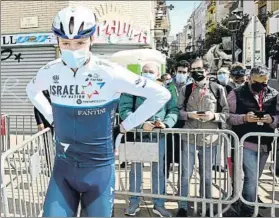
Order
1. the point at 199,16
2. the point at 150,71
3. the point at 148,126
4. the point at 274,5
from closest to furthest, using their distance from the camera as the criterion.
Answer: the point at 148,126
the point at 150,71
the point at 274,5
the point at 199,16

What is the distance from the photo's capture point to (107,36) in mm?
11430

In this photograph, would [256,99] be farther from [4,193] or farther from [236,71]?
[4,193]

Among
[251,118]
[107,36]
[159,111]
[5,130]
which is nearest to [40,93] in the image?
[159,111]

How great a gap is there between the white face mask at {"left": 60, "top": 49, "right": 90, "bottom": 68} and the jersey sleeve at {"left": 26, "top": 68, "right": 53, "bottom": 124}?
0.26 meters

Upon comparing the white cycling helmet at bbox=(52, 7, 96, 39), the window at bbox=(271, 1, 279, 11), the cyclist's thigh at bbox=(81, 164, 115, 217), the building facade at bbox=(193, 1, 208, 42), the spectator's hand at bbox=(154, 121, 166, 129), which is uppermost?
the building facade at bbox=(193, 1, 208, 42)

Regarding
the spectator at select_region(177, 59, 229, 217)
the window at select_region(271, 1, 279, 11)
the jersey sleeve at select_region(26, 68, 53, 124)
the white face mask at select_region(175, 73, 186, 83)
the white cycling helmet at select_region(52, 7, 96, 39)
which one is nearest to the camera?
the white cycling helmet at select_region(52, 7, 96, 39)

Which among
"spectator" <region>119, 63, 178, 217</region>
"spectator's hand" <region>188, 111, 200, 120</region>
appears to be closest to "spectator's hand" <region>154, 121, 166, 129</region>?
"spectator" <region>119, 63, 178, 217</region>

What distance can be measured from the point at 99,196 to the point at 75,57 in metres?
0.91

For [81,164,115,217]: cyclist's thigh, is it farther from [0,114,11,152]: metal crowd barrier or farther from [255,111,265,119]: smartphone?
[0,114,11,152]: metal crowd barrier

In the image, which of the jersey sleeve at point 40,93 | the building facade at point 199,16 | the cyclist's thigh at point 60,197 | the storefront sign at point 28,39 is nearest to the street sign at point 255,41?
the storefront sign at point 28,39

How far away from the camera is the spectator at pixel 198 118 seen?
4598mm

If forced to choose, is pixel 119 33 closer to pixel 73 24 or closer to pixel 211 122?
pixel 211 122

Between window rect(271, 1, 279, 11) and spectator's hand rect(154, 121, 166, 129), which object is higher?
window rect(271, 1, 279, 11)

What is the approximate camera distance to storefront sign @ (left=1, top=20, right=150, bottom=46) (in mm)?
11266
